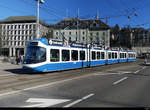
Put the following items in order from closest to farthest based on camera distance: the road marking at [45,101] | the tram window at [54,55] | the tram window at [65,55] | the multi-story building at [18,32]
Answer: the road marking at [45,101]
the tram window at [54,55]
the tram window at [65,55]
the multi-story building at [18,32]

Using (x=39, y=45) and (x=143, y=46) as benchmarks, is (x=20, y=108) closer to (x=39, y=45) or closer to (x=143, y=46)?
A: (x=39, y=45)

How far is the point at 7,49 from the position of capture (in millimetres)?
79250

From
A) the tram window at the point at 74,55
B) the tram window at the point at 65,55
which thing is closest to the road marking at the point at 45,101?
the tram window at the point at 65,55

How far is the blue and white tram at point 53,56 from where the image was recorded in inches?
476

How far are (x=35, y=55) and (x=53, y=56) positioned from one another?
5.28 ft

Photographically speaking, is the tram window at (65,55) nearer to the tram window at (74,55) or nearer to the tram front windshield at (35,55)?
the tram window at (74,55)

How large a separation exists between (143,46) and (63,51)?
291ft

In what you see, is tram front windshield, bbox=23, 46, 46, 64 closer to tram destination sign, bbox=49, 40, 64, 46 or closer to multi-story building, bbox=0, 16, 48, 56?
tram destination sign, bbox=49, 40, 64, 46

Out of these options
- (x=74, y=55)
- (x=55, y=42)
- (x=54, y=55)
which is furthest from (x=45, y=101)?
(x=74, y=55)

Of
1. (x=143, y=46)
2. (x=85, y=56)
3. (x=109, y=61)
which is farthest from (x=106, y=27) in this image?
(x=85, y=56)

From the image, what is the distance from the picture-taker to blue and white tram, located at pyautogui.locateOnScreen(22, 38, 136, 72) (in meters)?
12.1

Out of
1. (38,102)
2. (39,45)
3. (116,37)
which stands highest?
(116,37)

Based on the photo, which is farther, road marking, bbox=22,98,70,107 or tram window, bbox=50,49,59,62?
tram window, bbox=50,49,59,62

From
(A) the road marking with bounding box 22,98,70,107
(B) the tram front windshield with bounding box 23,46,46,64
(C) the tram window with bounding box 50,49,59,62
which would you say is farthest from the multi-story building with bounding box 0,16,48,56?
(A) the road marking with bounding box 22,98,70,107
